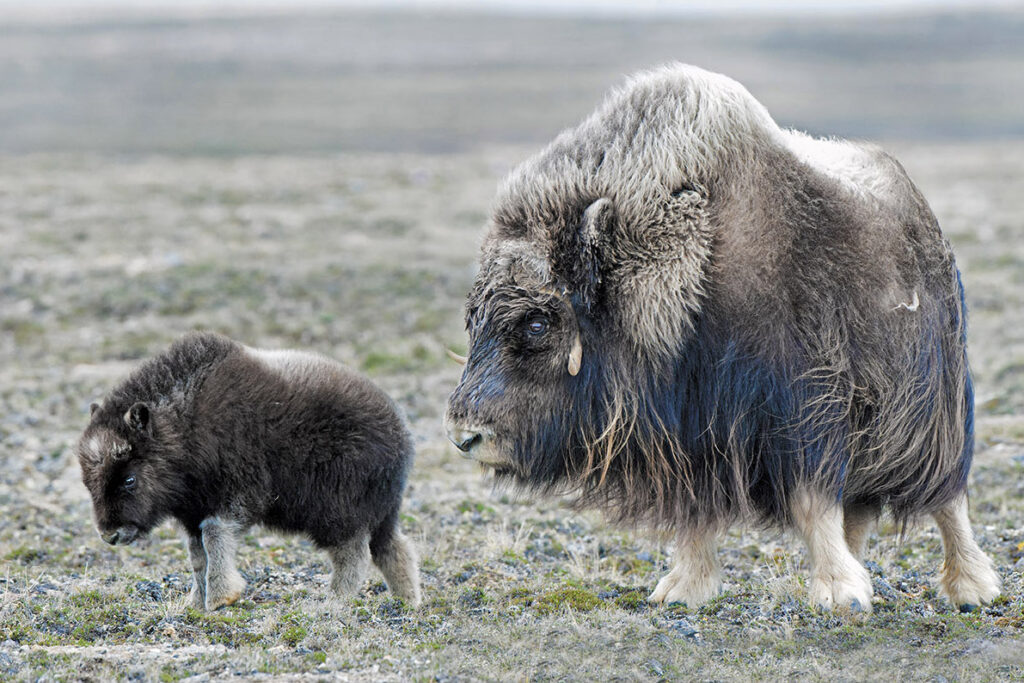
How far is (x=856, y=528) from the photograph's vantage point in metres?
4.53

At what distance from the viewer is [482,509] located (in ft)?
20.1

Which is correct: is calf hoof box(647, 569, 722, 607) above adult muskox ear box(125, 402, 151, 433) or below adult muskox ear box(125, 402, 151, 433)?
below

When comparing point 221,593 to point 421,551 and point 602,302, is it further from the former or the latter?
point 602,302

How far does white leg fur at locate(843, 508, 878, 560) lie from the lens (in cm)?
448

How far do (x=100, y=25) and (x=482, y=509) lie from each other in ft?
293

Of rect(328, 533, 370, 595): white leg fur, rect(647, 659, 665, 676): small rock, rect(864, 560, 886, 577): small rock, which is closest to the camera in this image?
rect(647, 659, 665, 676): small rock

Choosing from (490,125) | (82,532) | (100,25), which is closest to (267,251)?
(82,532)

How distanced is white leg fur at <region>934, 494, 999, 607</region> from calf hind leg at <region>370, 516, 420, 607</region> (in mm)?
2061

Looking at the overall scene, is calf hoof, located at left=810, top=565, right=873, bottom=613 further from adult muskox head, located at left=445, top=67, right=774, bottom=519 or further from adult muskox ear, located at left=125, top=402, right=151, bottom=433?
adult muskox ear, located at left=125, top=402, right=151, bottom=433

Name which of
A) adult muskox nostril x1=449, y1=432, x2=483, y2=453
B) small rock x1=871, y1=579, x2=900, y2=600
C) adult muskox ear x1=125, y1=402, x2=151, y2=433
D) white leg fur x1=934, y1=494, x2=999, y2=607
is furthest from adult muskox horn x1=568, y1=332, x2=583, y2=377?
adult muskox ear x1=125, y1=402, x2=151, y2=433

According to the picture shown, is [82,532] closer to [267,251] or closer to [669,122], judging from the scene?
[669,122]

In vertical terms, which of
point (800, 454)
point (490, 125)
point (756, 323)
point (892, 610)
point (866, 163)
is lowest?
point (490, 125)

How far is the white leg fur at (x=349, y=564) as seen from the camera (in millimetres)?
4730

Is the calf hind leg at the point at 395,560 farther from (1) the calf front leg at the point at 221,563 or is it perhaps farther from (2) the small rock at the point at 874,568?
(2) the small rock at the point at 874,568
